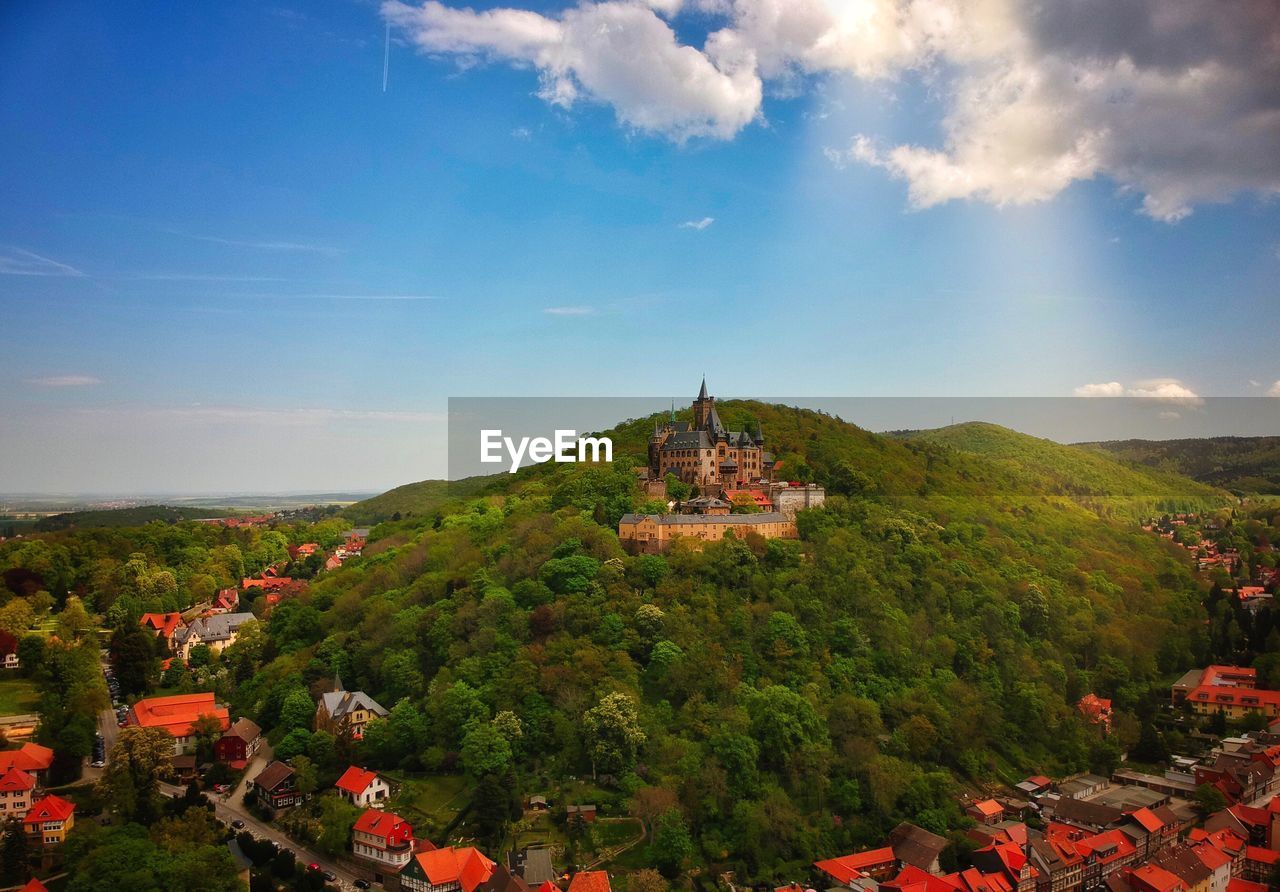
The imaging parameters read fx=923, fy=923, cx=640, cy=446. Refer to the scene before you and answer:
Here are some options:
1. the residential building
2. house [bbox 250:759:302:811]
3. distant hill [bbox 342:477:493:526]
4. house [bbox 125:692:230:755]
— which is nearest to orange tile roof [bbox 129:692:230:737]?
house [bbox 125:692:230:755]

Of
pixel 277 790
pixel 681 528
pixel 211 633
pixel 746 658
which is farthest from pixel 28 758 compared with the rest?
pixel 681 528

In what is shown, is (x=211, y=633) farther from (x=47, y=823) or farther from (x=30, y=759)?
(x=47, y=823)

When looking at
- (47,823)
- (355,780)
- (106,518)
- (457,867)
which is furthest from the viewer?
(106,518)

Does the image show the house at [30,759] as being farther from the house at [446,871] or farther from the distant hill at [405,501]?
the distant hill at [405,501]

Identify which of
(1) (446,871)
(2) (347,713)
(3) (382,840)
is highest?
(2) (347,713)

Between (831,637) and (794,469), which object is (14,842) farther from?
(794,469)

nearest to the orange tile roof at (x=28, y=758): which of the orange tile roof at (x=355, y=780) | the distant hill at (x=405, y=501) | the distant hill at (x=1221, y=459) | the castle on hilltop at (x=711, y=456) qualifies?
the orange tile roof at (x=355, y=780)
